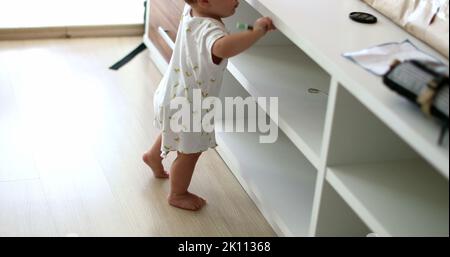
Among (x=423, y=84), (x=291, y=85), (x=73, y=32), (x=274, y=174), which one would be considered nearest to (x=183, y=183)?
(x=274, y=174)

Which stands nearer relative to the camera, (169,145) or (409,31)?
(409,31)

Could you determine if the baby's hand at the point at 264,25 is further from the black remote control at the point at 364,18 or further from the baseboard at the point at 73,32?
the baseboard at the point at 73,32

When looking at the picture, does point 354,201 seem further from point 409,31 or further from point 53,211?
point 53,211

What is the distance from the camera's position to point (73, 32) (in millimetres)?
2699

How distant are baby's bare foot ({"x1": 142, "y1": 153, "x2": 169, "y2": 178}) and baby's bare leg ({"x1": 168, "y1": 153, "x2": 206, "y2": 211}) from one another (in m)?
0.10

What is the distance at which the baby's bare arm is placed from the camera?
5.21 feet

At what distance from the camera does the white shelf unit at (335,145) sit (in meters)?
1.31

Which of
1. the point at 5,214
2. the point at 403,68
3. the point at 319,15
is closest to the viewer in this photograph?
the point at 403,68

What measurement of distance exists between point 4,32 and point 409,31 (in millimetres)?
1555

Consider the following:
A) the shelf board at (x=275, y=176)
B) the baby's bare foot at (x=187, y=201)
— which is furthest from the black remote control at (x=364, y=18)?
the baby's bare foot at (x=187, y=201)

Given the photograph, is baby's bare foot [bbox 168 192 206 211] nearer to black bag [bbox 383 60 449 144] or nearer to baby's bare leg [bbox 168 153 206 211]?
baby's bare leg [bbox 168 153 206 211]

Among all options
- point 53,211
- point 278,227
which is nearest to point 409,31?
point 278,227

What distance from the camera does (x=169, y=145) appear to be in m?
1.78

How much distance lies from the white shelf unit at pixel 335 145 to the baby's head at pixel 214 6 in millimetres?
57
